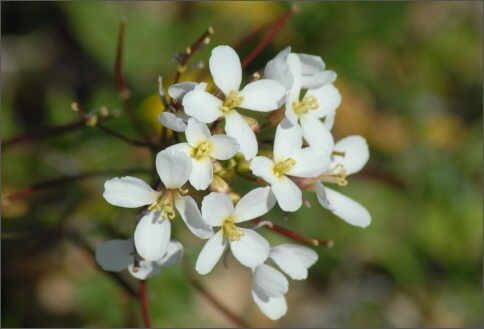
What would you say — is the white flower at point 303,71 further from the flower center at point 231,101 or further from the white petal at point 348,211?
the white petal at point 348,211

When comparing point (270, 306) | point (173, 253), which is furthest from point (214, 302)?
point (173, 253)

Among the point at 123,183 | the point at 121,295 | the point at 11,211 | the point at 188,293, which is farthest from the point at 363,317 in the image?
the point at 123,183

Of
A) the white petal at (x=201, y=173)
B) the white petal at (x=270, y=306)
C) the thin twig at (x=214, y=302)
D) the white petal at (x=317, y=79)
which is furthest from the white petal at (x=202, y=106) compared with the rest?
the thin twig at (x=214, y=302)

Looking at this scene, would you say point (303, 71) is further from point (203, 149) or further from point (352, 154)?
point (203, 149)

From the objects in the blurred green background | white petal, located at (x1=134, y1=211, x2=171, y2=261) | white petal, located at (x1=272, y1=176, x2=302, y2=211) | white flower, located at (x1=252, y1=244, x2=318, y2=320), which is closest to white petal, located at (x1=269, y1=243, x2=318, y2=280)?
white flower, located at (x1=252, y1=244, x2=318, y2=320)

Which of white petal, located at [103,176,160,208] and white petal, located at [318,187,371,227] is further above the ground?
white petal, located at [318,187,371,227]

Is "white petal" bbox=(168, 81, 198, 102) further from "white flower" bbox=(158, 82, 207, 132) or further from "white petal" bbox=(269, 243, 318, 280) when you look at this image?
"white petal" bbox=(269, 243, 318, 280)

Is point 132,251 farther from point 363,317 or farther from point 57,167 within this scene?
point 363,317
